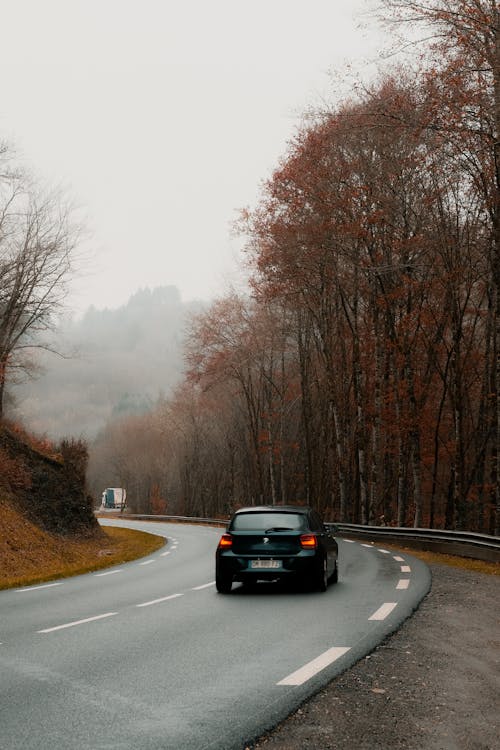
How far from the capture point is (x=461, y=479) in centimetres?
3247

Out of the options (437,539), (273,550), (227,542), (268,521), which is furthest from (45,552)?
(273,550)

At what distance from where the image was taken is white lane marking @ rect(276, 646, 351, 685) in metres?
6.87

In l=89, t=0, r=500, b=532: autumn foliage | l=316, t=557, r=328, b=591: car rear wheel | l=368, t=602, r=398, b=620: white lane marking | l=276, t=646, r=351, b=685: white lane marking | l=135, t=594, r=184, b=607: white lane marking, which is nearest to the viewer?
l=276, t=646, r=351, b=685: white lane marking

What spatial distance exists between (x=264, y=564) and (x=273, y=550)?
27cm

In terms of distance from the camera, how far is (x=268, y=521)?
14242 millimetres

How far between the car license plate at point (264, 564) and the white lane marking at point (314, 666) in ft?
17.2

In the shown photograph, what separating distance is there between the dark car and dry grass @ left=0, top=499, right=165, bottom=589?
521 cm

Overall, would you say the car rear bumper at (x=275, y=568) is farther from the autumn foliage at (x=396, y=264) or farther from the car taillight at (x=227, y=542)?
the autumn foliage at (x=396, y=264)

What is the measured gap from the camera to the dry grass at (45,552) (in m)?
20.1

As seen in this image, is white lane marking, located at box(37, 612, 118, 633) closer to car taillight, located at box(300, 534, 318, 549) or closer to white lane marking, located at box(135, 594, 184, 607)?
white lane marking, located at box(135, 594, 184, 607)

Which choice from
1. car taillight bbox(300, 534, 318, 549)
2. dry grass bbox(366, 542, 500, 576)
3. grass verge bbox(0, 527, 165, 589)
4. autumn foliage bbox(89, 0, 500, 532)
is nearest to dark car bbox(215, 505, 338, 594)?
car taillight bbox(300, 534, 318, 549)

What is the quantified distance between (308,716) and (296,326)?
38728 millimetres

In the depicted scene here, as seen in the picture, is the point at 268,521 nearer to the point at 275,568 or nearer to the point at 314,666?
the point at 275,568

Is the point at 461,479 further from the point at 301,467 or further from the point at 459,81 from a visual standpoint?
the point at 301,467
